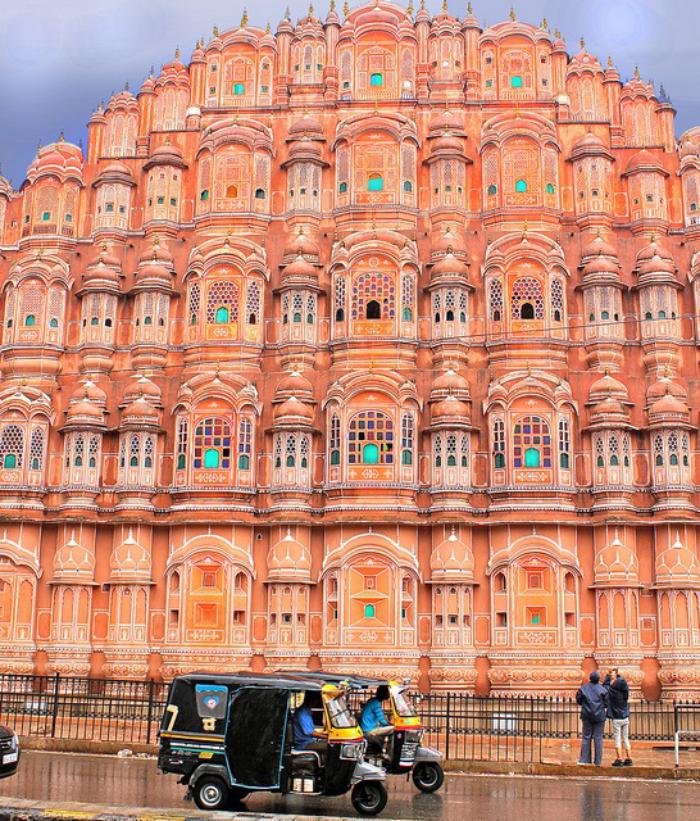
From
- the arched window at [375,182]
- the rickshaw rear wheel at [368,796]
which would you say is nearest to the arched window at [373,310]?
the arched window at [375,182]

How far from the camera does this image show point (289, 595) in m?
34.3

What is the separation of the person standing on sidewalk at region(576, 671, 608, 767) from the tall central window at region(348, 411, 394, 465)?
15.0m

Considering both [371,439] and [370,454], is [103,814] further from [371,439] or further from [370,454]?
[371,439]

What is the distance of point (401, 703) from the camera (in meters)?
17.9

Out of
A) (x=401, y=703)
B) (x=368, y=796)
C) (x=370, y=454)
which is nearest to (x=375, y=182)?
(x=370, y=454)

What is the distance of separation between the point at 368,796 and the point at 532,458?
20.6 m

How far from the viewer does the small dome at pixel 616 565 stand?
110 feet

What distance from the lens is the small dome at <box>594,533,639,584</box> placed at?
1323 inches

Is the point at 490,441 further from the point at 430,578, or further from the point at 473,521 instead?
the point at 430,578

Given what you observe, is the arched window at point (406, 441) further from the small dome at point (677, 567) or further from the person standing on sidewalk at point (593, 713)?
the person standing on sidewalk at point (593, 713)

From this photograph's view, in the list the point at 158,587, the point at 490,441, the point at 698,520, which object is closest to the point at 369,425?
the point at 490,441

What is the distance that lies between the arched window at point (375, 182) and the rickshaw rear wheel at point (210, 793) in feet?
91.3

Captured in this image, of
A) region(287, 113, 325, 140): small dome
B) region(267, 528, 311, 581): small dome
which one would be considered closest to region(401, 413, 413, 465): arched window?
region(267, 528, 311, 581): small dome

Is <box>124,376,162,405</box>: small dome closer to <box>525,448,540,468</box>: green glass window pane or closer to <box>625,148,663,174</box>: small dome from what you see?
<box>525,448,540,468</box>: green glass window pane
